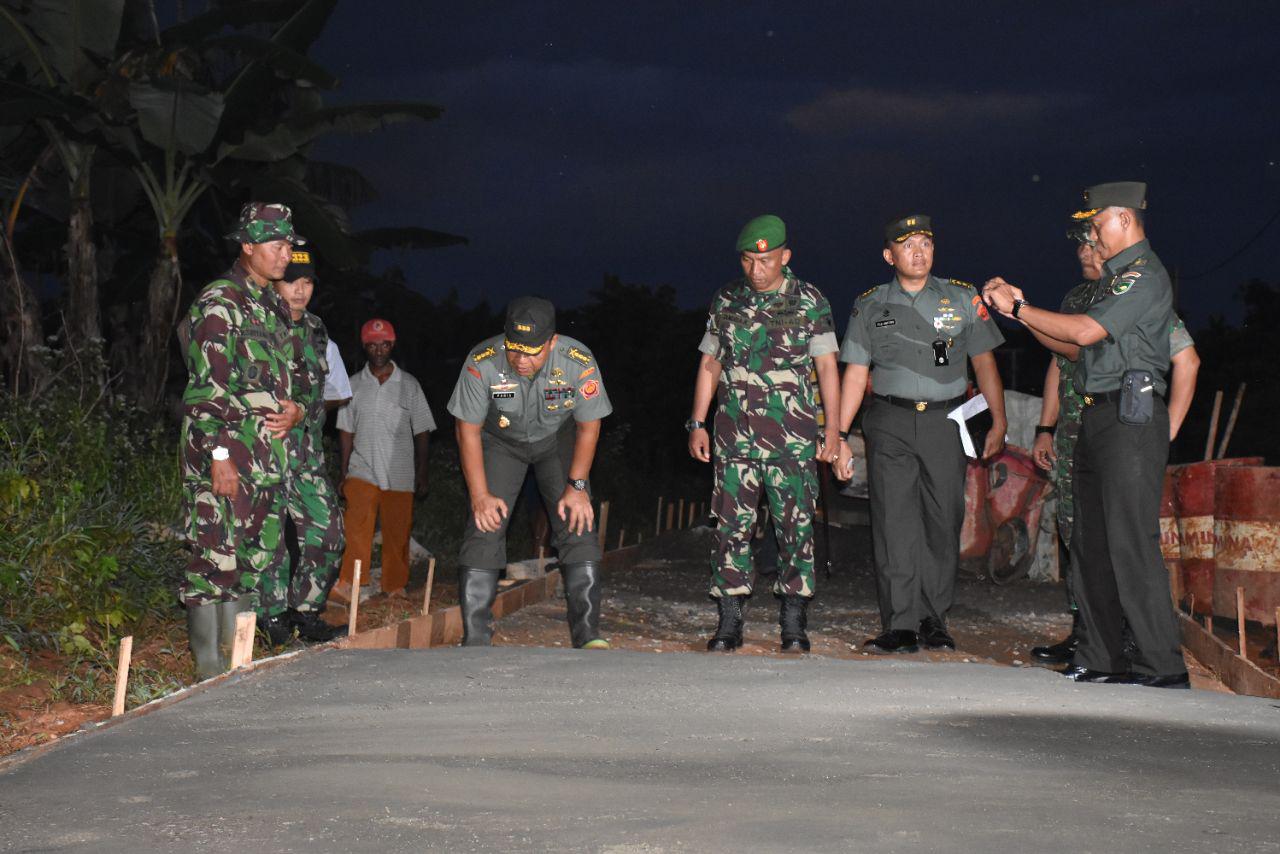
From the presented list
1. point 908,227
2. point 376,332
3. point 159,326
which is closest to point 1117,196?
point 908,227

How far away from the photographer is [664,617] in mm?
10188

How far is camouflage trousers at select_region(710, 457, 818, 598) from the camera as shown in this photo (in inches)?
290

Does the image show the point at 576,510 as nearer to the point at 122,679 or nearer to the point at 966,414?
the point at 966,414

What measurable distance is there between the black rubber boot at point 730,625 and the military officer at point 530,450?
0.56 m

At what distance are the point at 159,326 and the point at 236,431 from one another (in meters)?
8.27

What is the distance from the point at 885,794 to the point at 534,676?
2.23 m

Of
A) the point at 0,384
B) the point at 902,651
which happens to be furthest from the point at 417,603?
the point at 902,651

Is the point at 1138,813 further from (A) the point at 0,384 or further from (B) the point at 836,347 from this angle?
(A) the point at 0,384

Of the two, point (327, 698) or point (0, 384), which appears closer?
point (327, 698)

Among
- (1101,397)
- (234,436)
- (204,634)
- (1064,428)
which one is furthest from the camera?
(1064,428)

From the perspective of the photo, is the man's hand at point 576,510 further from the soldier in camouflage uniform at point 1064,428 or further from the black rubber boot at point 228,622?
the soldier in camouflage uniform at point 1064,428

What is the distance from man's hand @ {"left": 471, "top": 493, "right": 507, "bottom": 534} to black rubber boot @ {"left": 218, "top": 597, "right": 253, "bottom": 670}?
111cm

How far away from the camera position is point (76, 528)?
787 centimetres

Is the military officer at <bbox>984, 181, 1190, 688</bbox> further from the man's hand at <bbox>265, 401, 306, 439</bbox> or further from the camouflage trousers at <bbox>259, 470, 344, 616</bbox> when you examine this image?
the camouflage trousers at <bbox>259, 470, 344, 616</bbox>
